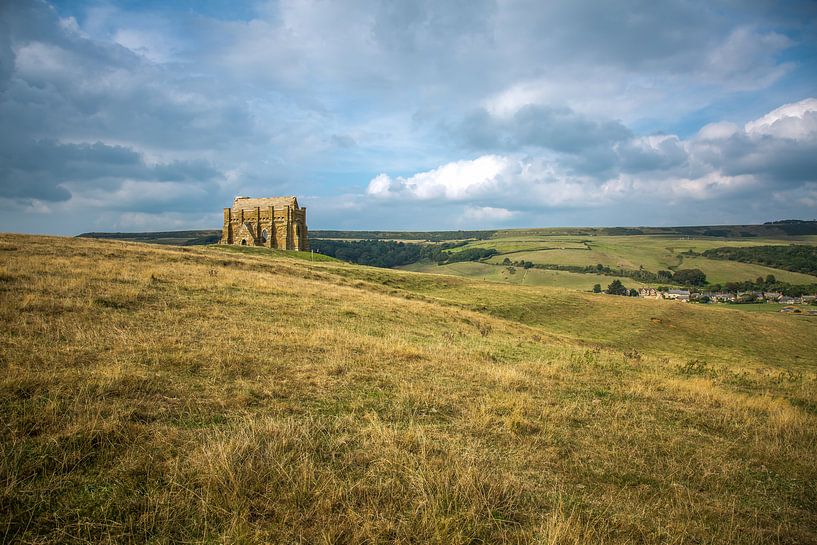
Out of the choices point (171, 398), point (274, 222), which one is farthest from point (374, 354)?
point (274, 222)

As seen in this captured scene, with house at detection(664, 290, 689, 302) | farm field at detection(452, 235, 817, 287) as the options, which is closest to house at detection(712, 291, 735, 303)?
house at detection(664, 290, 689, 302)

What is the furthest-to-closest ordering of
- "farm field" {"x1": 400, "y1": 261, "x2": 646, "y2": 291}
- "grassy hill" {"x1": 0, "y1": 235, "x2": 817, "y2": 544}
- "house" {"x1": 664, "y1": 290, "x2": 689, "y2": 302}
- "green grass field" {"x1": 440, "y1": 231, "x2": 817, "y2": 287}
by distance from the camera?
"green grass field" {"x1": 440, "y1": 231, "x2": 817, "y2": 287} → "farm field" {"x1": 400, "y1": 261, "x2": 646, "y2": 291} → "house" {"x1": 664, "y1": 290, "x2": 689, "y2": 302} → "grassy hill" {"x1": 0, "y1": 235, "x2": 817, "y2": 544}

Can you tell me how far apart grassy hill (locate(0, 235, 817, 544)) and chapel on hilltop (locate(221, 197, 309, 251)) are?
4632 cm

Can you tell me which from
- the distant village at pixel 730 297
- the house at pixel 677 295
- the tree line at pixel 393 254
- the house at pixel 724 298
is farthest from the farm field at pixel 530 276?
the house at pixel 724 298

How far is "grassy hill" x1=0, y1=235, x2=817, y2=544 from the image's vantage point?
12.4ft

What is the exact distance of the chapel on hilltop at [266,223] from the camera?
2324 inches

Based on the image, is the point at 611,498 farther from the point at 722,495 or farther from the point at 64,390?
the point at 64,390

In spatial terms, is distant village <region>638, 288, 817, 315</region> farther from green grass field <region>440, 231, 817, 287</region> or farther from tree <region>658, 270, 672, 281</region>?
tree <region>658, 270, 672, 281</region>

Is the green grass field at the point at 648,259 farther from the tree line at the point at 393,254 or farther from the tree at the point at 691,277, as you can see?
the tree line at the point at 393,254

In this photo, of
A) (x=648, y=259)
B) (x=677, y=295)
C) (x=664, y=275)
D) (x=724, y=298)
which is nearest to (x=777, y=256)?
(x=648, y=259)

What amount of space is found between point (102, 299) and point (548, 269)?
114 m

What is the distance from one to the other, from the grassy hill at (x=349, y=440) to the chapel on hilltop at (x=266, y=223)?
1824 inches

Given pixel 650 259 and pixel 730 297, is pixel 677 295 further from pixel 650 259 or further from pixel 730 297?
pixel 650 259

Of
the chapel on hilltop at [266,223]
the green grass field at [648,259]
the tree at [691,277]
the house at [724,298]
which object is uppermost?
the chapel on hilltop at [266,223]
